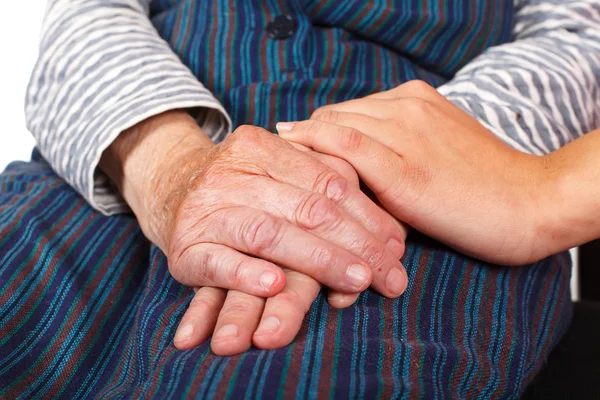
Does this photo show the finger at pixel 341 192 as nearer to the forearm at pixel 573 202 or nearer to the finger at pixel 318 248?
the finger at pixel 318 248

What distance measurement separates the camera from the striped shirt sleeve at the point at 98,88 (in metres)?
0.77

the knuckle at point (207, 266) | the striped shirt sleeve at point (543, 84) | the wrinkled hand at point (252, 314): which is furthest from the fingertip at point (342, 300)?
the striped shirt sleeve at point (543, 84)

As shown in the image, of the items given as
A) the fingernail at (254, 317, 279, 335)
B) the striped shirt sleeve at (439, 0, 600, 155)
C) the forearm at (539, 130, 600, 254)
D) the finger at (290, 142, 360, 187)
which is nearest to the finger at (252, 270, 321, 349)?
the fingernail at (254, 317, 279, 335)

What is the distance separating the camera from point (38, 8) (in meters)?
1.53

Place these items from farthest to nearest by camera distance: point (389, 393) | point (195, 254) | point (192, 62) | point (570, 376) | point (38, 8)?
1. point (38, 8)
2. point (192, 62)
3. point (570, 376)
4. point (195, 254)
5. point (389, 393)

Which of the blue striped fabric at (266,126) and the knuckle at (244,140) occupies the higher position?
the knuckle at (244,140)

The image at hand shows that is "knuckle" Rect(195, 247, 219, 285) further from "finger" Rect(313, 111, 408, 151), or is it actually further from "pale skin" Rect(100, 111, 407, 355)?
"finger" Rect(313, 111, 408, 151)

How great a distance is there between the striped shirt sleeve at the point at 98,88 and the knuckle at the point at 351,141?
0.21 meters

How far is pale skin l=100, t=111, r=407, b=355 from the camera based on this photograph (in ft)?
1.75

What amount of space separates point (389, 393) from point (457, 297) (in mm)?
170

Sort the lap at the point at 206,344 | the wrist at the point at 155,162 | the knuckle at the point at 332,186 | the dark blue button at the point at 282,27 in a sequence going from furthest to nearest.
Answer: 1. the dark blue button at the point at 282,27
2. the wrist at the point at 155,162
3. the knuckle at the point at 332,186
4. the lap at the point at 206,344

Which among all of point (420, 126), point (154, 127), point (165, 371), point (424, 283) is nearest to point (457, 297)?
point (424, 283)

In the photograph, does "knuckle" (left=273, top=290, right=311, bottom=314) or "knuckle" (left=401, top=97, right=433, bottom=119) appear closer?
"knuckle" (left=273, top=290, right=311, bottom=314)

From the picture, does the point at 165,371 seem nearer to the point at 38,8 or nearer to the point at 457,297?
the point at 457,297
